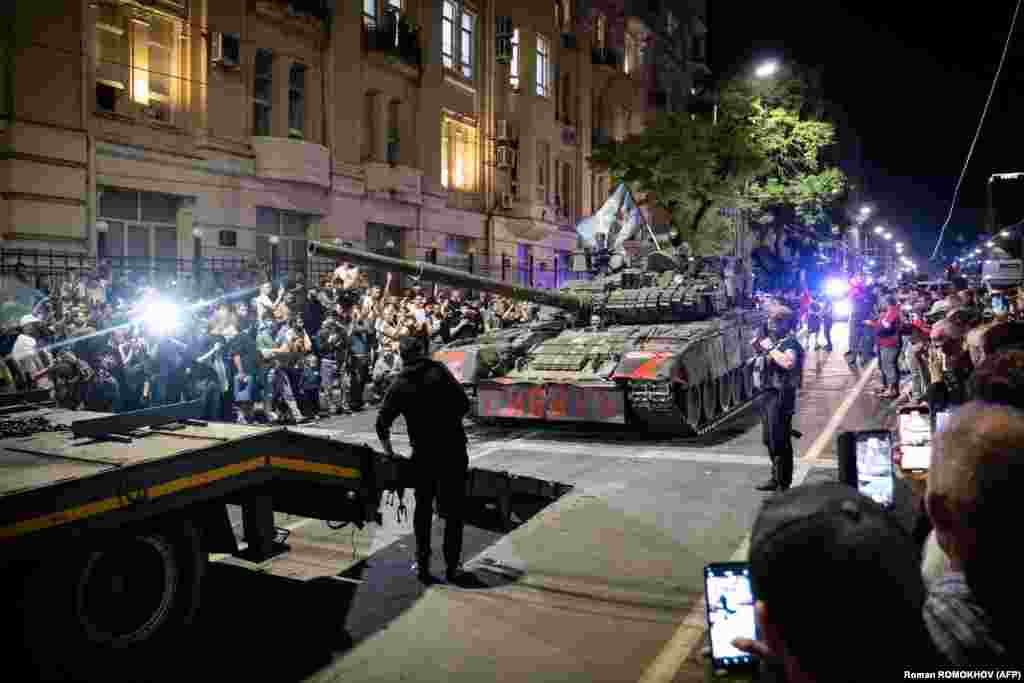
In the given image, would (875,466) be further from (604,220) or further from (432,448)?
(604,220)

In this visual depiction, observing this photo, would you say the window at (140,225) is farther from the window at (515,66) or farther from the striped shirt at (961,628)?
the striped shirt at (961,628)

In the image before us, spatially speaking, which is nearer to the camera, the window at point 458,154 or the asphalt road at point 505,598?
the asphalt road at point 505,598

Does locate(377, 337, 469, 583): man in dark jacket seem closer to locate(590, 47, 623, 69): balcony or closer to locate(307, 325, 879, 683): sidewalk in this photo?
locate(307, 325, 879, 683): sidewalk

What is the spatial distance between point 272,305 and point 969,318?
1062cm

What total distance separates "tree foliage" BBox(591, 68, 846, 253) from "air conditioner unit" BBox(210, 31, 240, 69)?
49.7 ft

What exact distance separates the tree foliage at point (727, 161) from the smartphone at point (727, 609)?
26577 millimetres

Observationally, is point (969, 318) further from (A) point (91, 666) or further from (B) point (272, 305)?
(B) point (272, 305)

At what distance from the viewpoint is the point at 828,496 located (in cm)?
173

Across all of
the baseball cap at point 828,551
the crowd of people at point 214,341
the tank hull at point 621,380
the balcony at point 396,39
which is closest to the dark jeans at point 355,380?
the crowd of people at point 214,341

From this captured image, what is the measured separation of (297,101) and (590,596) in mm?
18878

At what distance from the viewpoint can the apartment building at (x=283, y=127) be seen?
1573 centimetres

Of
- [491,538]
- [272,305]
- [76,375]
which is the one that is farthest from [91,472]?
[272,305]

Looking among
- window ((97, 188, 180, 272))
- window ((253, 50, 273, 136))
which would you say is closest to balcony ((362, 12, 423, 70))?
window ((253, 50, 273, 136))

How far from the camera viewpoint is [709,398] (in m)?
13.3
